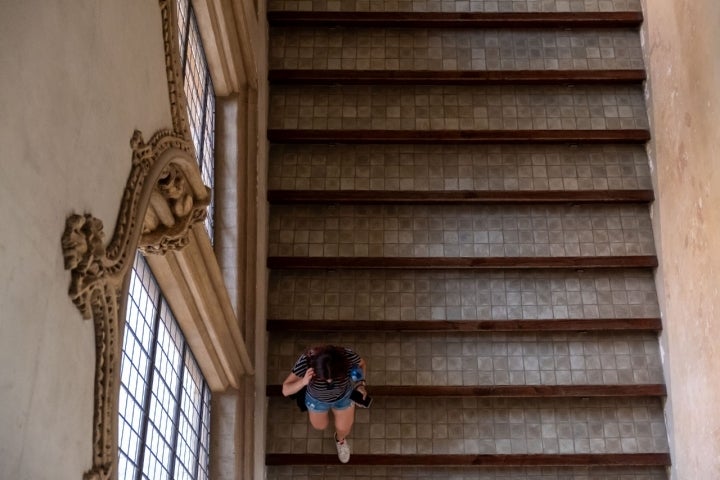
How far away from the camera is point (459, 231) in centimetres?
945

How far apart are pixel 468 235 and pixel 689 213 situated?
2.06 m

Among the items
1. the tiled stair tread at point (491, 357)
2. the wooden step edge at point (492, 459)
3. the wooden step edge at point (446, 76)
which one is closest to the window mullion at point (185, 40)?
the wooden step edge at point (446, 76)

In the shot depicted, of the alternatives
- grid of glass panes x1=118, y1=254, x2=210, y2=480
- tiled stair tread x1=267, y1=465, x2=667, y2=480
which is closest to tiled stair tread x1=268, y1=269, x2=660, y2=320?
tiled stair tread x1=267, y1=465, x2=667, y2=480

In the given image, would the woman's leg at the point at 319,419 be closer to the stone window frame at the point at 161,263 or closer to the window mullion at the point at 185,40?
the stone window frame at the point at 161,263

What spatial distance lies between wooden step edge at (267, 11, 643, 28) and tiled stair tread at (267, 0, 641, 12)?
11 centimetres

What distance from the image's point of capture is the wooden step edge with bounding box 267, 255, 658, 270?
361 inches

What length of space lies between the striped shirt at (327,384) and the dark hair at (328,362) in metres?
0.06

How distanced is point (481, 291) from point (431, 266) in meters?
0.51

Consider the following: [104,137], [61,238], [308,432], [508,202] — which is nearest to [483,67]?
[508,202]

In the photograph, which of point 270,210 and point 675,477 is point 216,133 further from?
point 675,477

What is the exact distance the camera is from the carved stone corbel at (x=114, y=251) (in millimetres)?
3857

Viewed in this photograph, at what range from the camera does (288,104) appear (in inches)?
381

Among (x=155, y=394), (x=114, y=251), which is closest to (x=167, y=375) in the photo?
(x=155, y=394)

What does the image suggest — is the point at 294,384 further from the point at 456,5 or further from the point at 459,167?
the point at 456,5
